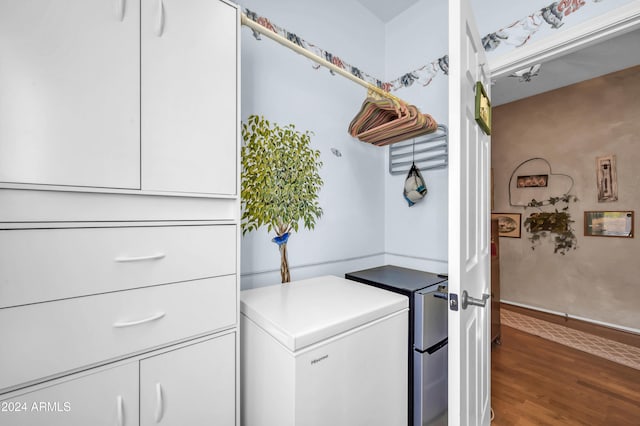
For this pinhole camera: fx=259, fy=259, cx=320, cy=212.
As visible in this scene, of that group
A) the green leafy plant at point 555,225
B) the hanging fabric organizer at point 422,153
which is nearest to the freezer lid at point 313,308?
the hanging fabric organizer at point 422,153

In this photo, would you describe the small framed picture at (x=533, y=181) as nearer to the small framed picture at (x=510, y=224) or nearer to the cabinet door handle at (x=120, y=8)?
the small framed picture at (x=510, y=224)

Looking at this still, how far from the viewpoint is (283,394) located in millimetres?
920

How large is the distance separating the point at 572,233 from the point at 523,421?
9.20 ft

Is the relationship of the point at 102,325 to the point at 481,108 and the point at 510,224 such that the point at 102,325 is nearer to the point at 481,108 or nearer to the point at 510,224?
the point at 481,108

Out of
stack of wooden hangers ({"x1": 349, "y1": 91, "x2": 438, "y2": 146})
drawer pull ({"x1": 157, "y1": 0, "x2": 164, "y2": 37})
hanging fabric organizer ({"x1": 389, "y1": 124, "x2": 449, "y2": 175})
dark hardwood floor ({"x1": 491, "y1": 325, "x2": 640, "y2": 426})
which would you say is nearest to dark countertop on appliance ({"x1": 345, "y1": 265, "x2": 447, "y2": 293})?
hanging fabric organizer ({"x1": 389, "y1": 124, "x2": 449, "y2": 175})

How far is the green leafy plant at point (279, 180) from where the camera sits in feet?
4.70

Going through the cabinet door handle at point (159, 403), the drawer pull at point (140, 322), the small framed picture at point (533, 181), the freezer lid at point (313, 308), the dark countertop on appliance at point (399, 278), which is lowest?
the cabinet door handle at point (159, 403)

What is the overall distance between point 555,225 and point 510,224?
513mm

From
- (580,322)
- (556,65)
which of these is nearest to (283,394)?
(556,65)

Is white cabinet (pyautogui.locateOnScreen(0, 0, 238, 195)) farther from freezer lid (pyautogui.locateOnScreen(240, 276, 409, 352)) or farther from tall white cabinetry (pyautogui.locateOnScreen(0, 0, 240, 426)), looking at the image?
freezer lid (pyautogui.locateOnScreen(240, 276, 409, 352))

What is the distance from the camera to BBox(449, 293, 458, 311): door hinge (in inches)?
37.0

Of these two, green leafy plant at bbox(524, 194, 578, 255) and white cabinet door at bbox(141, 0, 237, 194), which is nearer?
white cabinet door at bbox(141, 0, 237, 194)

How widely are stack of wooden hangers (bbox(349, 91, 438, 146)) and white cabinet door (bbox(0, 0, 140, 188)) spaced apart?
3.53 feet

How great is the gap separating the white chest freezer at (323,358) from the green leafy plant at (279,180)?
1.31ft
